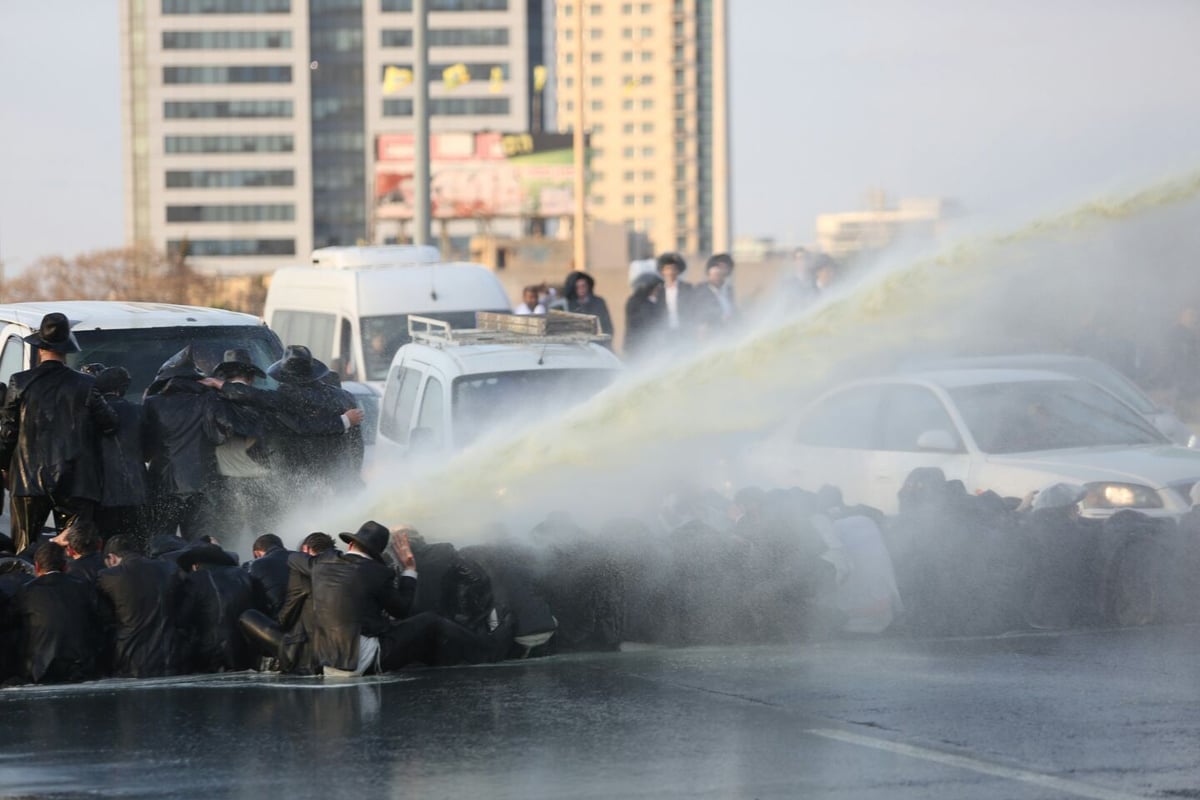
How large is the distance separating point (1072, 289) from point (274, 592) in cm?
935

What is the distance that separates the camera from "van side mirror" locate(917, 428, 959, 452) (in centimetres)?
1223

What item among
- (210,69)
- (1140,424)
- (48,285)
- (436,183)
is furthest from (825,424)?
(210,69)

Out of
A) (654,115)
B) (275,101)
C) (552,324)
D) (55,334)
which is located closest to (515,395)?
(552,324)

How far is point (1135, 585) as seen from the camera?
10148 mm

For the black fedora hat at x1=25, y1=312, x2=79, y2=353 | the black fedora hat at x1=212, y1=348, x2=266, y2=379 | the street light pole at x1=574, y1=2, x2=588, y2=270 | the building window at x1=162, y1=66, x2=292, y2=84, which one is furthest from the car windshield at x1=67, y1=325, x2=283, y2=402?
the building window at x1=162, y1=66, x2=292, y2=84

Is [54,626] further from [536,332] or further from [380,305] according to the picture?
[380,305]

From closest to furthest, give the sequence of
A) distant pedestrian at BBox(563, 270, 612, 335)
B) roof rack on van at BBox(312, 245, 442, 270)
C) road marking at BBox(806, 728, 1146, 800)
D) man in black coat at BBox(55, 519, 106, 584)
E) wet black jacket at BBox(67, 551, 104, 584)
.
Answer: road marking at BBox(806, 728, 1146, 800), wet black jacket at BBox(67, 551, 104, 584), man in black coat at BBox(55, 519, 106, 584), distant pedestrian at BBox(563, 270, 612, 335), roof rack on van at BBox(312, 245, 442, 270)

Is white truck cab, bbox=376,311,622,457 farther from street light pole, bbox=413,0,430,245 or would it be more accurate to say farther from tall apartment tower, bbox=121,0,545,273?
tall apartment tower, bbox=121,0,545,273

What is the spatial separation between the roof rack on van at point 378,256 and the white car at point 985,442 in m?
7.23

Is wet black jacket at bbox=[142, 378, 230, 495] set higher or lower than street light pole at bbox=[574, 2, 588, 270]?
lower

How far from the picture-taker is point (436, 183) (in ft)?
251

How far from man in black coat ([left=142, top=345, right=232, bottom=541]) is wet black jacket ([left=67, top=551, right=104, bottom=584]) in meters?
1.33

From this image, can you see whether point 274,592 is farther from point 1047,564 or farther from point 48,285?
point 48,285

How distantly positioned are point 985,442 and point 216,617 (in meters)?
5.70
